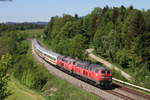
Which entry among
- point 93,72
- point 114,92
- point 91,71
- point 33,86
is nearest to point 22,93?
point 33,86

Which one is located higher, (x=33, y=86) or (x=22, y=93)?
(x=33, y=86)

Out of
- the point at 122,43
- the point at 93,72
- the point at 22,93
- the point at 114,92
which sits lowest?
the point at 22,93

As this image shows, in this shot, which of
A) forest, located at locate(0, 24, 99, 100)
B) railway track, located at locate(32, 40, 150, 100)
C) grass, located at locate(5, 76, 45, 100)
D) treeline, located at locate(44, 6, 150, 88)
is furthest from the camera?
treeline, located at locate(44, 6, 150, 88)

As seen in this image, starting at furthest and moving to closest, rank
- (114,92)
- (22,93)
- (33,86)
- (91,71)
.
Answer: (33,86) < (22,93) < (91,71) < (114,92)

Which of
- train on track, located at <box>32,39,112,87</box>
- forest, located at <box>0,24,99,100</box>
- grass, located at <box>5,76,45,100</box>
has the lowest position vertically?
grass, located at <box>5,76,45,100</box>

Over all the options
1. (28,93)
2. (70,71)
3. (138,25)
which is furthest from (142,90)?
(138,25)

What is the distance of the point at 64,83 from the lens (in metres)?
47.6

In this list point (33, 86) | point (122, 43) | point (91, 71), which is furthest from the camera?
point (122, 43)

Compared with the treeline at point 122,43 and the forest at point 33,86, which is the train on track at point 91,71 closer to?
the forest at point 33,86

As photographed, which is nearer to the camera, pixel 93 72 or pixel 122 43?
pixel 93 72

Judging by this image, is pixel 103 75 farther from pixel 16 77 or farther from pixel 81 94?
pixel 16 77

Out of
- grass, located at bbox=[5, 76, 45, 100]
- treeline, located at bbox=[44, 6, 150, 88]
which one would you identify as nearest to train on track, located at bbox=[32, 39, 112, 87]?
grass, located at bbox=[5, 76, 45, 100]

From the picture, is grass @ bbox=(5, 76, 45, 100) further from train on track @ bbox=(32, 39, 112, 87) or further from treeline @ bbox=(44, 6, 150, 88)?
treeline @ bbox=(44, 6, 150, 88)

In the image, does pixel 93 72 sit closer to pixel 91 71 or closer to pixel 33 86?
pixel 91 71
